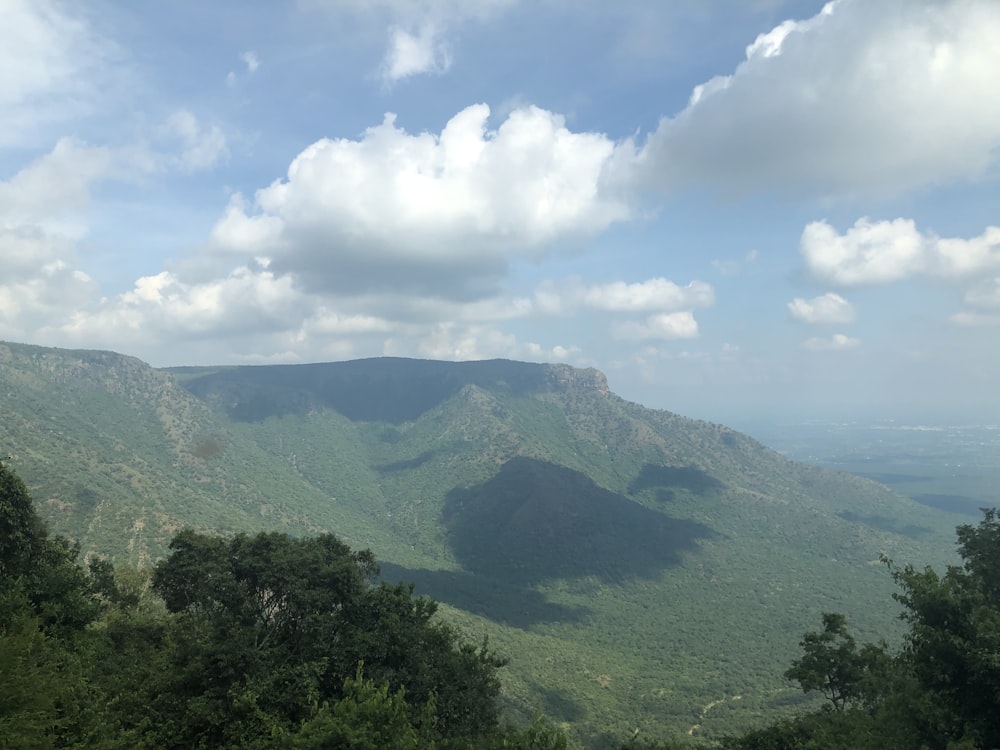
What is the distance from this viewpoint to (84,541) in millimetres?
100938

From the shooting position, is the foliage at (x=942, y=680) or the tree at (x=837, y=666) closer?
the foliage at (x=942, y=680)

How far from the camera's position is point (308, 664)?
30.8 meters

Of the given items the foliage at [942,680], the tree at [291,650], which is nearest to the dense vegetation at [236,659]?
the tree at [291,650]

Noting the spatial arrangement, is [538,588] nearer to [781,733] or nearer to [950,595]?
[781,733]

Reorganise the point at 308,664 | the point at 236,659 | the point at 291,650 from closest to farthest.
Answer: the point at 236,659
the point at 308,664
the point at 291,650

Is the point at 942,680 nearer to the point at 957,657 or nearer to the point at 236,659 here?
the point at 957,657

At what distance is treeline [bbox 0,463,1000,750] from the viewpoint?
21.3 meters

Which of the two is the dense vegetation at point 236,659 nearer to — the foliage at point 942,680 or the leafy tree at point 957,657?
the foliage at point 942,680

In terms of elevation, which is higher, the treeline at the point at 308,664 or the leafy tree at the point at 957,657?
the leafy tree at the point at 957,657

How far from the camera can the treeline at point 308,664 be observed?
2128 centimetres

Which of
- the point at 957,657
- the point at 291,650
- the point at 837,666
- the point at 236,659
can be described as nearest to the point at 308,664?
the point at 236,659

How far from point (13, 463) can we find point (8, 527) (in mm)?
108974

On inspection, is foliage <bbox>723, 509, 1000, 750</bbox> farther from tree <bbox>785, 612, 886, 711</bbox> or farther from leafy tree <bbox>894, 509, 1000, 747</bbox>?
tree <bbox>785, 612, 886, 711</bbox>

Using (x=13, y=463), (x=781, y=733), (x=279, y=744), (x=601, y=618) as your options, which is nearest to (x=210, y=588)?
(x=279, y=744)
